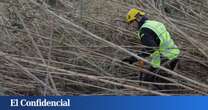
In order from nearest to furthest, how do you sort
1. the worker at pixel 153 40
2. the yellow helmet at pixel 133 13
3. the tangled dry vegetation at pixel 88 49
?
the tangled dry vegetation at pixel 88 49 < the worker at pixel 153 40 < the yellow helmet at pixel 133 13

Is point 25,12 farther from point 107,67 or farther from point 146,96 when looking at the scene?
point 146,96

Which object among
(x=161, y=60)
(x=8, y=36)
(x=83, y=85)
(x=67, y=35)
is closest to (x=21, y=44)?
(x=8, y=36)

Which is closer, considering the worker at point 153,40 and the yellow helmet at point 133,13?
the worker at point 153,40

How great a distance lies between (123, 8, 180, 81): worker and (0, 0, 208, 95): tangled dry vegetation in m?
0.09

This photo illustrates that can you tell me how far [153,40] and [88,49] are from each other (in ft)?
2.77

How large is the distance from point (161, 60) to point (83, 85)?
0.97 metres

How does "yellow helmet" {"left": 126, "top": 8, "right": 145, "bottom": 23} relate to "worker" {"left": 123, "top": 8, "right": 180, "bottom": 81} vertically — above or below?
above

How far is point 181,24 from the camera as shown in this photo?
5977 millimetres

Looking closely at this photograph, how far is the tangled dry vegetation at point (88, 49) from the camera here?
5117 mm

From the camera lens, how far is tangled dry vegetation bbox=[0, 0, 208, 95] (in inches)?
201

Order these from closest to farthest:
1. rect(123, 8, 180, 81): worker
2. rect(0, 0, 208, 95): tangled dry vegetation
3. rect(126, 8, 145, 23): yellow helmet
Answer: rect(0, 0, 208, 95): tangled dry vegetation, rect(123, 8, 180, 81): worker, rect(126, 8, 145, 23): yellow helmet

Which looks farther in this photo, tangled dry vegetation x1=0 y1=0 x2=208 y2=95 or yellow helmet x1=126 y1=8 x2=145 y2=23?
yellow helmet x1=126 y1=8 x2=145 y2=23

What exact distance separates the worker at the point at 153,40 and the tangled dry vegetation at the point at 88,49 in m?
0.09

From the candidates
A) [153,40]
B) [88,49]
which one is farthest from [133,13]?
[88,49]
